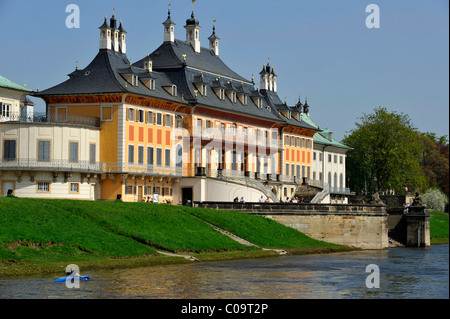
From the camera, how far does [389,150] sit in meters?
126

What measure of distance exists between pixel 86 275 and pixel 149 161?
37.0m

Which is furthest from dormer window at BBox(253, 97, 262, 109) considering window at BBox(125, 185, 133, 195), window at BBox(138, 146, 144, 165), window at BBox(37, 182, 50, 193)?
window at BBox(37, 182, 50, 193)

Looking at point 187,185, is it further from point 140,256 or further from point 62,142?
point 140,256

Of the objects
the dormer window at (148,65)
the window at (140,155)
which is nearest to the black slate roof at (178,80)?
the dormer window at (148,65)

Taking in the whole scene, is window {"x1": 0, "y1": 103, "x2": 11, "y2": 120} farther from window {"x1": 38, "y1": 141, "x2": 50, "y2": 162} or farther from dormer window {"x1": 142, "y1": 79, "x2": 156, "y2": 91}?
dormer window {"x1": 142, "y1": 79, "x2": 156, "y2": 91}

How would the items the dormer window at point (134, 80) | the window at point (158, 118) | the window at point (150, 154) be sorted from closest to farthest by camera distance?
1. the dormer window at point (134, 80)
2. the window at point (150, 154)
3. the window at point (158, 118)

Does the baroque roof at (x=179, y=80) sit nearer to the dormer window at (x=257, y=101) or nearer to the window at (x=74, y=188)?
the dormer window at (x=257, y=101)

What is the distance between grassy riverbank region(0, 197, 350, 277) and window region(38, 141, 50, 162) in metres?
10.8

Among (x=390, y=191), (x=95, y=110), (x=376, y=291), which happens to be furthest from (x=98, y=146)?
(x=390, y=191)

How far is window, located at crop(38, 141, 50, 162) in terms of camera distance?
75.6 meters

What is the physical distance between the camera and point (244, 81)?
10725cm

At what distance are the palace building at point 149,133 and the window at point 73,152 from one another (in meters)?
0.08

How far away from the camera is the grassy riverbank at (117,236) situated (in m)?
51.0

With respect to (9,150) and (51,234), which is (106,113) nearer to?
(9,150)
